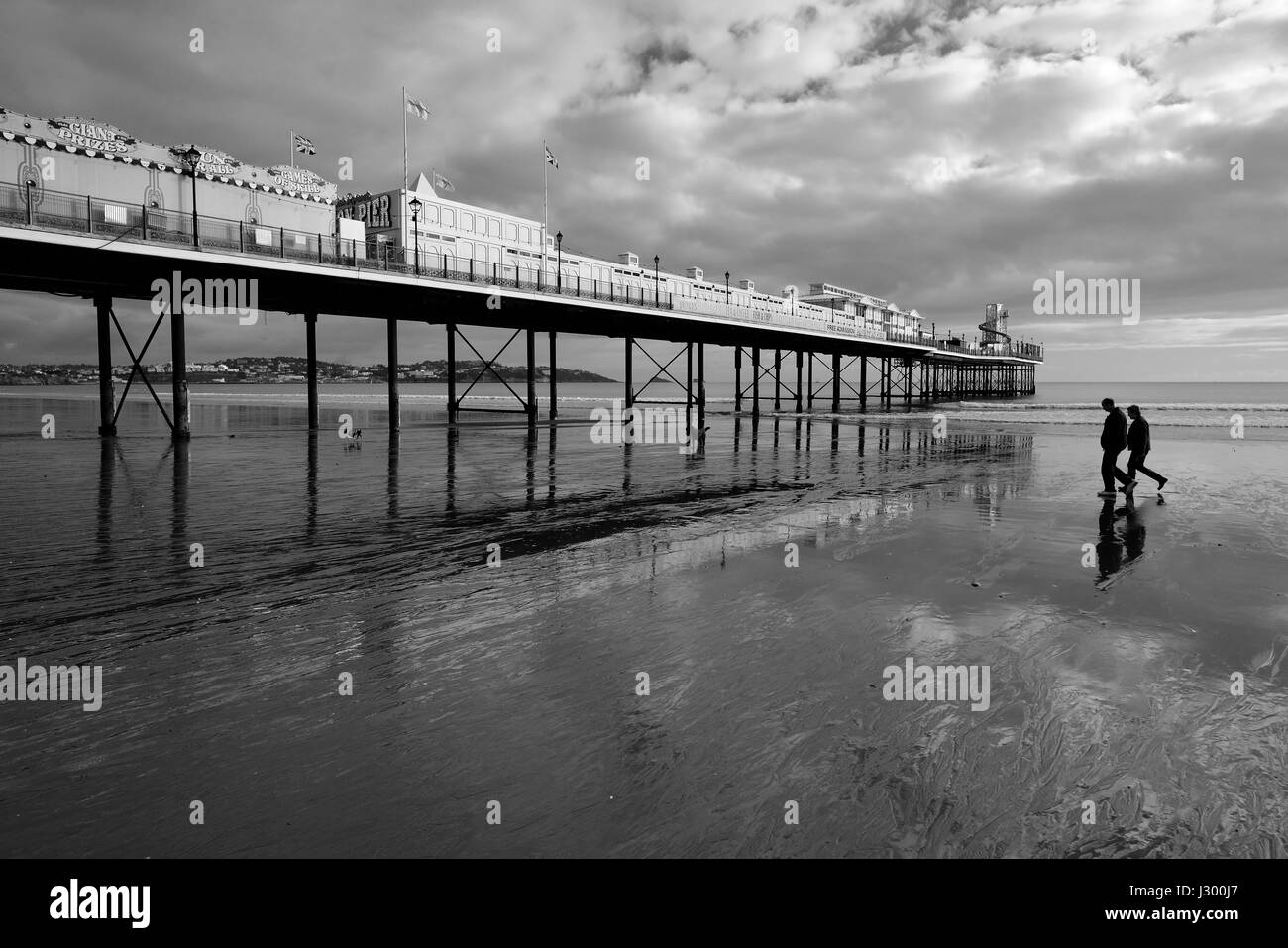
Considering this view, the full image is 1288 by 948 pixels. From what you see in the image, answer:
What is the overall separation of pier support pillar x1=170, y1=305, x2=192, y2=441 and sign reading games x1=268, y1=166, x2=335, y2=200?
606 cm

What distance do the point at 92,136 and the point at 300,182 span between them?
644cm

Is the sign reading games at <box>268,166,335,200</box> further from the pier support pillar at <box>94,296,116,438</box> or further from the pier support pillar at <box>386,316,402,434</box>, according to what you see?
the pier support pillar at <box>94,296,116,438</box>

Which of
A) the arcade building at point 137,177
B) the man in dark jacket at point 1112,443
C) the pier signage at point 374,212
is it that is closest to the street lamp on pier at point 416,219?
the pier signage at point 374,212

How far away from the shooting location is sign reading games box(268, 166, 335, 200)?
85.5 feet

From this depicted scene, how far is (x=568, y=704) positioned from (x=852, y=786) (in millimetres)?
1762

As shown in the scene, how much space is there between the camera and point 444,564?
8211 mm

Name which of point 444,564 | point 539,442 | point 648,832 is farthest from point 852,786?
point 539,442

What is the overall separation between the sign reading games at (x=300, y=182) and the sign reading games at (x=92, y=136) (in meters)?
4.48

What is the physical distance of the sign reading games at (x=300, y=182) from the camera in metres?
26.1

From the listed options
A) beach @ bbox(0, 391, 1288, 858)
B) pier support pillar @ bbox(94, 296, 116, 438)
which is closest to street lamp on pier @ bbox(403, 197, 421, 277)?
pier support pillar @ bbox(94, 296, 116, 438)

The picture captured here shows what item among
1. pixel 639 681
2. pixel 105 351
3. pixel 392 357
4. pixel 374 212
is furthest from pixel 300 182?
pixel 639 681

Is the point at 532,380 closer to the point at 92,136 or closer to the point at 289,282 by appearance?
the point at 289,282
